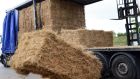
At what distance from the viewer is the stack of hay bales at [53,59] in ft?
21.5

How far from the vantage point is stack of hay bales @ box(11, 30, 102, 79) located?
21.5 ft

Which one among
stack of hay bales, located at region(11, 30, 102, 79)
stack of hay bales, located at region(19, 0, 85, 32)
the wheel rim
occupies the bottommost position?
the wheel rim

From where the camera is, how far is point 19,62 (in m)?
7.11

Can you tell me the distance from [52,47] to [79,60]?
0.63m

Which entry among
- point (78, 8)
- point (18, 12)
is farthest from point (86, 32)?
point (18, 12)

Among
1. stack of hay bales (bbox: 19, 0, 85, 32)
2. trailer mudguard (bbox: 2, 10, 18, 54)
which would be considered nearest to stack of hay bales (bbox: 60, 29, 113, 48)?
stack of hay bales (bbox: 19, 0, 85, 32)

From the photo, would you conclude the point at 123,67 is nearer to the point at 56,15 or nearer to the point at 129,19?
the point at 129,19

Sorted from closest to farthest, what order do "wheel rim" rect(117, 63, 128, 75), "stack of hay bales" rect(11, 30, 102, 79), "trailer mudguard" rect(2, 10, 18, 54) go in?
"stack of hay bales" rect(11, 30, 102, 79) → "wheel rim" rect(117, 63, 128, 75) → "trailer mudguard" rect(2, 10, 18, 54)

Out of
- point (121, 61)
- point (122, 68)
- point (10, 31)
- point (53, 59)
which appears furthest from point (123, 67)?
point (10, 31)

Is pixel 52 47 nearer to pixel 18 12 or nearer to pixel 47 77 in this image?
pixel 47 77

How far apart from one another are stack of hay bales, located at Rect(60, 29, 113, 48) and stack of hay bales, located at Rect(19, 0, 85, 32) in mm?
784

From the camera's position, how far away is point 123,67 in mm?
8922

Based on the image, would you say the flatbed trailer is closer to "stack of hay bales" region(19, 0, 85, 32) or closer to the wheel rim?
the wheel rim

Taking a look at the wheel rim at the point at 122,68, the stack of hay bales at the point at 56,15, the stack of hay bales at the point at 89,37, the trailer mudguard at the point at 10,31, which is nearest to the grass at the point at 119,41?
the stack of hay bales at the point at 89,37
